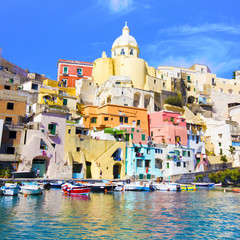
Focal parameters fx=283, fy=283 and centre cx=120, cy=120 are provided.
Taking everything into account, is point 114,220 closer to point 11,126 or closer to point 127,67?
point 11,126

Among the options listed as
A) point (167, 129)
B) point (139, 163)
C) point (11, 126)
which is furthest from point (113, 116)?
point (11, 126)

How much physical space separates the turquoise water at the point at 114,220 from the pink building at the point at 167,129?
2511cm

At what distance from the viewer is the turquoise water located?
14.3m

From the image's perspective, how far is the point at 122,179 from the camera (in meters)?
40.5

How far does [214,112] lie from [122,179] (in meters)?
36.9

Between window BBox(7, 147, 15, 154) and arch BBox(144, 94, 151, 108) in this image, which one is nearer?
window BBox(7, 147, 15, 154)

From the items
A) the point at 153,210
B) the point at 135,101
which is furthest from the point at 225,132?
the point at 153,210

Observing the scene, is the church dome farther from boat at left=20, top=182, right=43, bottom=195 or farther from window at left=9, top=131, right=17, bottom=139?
boat at left=20, top=182, right=43, bottom=195

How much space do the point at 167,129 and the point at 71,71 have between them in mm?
30054

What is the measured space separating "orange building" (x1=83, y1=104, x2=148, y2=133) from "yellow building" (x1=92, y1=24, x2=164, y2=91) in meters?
10.6

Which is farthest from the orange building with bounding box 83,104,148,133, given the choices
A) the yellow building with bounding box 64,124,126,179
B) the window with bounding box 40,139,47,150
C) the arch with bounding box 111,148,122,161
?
the window with bounding box 40,139,47,150

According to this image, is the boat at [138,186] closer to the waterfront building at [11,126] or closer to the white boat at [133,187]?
the white boat at [133,187]

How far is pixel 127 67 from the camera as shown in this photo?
207 ft

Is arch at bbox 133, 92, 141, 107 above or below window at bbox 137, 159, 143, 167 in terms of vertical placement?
above
